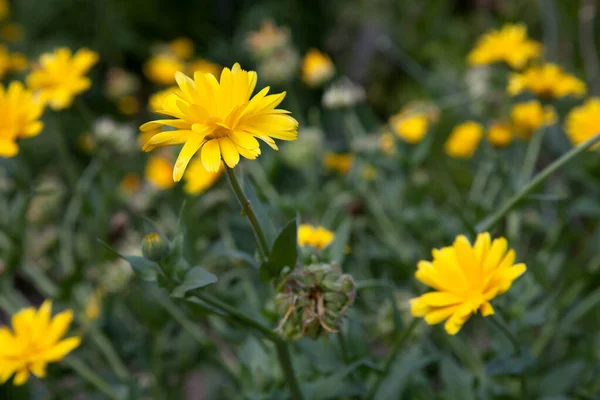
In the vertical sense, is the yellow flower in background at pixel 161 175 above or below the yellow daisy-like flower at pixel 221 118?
above

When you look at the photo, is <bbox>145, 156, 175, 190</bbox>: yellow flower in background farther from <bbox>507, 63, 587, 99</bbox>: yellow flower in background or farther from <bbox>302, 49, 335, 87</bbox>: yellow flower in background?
<bbox>507, 63, 587, 99</bbox>: yellow flower in background

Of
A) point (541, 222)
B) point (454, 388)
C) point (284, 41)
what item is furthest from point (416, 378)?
point (284, 41)

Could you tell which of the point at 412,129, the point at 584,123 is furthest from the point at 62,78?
the point at 584,123

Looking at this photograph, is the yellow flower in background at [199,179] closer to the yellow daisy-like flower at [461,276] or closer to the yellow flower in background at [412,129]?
the yellow flower in background at [412,129]

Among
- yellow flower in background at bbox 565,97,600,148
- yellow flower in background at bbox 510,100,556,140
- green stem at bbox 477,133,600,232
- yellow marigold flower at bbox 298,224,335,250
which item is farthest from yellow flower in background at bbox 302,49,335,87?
green stem at bbox 477,133,600,232

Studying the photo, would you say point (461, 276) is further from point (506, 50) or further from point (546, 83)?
point (506, 50)

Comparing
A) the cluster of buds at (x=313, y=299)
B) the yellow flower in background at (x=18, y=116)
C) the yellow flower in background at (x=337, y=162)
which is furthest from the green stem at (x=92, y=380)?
the yellow flower in background at (x=337, y=162)
